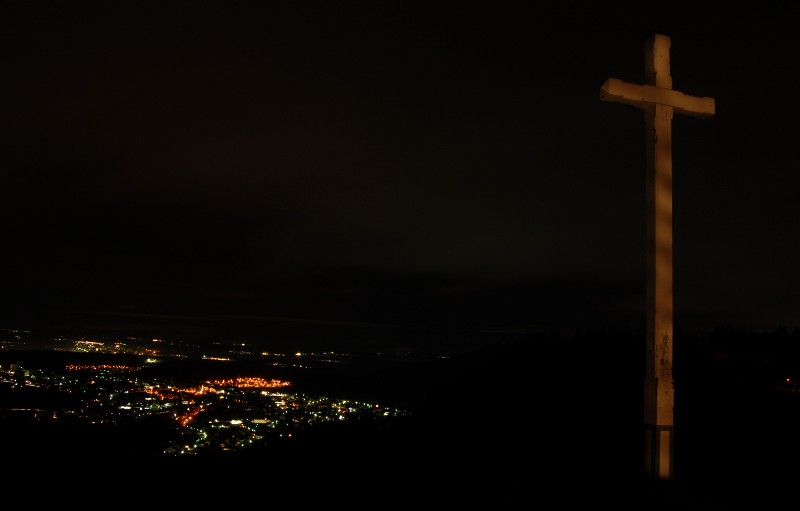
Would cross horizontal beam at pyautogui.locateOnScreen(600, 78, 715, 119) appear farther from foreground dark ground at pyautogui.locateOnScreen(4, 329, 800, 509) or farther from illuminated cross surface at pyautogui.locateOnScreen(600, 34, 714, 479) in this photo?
foreground dark ground at pyautogui.locateOnScreen(4, 329, 800, 509)

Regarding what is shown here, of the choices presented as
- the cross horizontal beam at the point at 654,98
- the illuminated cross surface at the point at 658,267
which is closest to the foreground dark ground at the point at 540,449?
the illuminated cross surface at the point at 658,267

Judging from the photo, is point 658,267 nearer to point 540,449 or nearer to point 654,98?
point 654,98

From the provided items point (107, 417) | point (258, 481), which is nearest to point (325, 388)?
point (107, 417)

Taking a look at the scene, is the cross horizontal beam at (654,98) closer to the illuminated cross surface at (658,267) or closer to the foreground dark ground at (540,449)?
the illuminated cross surface at (658,267)

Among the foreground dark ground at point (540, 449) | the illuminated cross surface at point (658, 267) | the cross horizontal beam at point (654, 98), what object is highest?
the cross horizontal beam at point (654, 98)

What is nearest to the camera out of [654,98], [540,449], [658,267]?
[658,267]

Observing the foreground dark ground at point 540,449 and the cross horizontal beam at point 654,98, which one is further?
the foreground dark ground at point 540,449

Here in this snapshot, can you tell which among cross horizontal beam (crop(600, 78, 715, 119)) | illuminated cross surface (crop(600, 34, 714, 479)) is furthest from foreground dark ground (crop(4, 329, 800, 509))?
cross horizontal beam (crop(600, 78, 715, 119))

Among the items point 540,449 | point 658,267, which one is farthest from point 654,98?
point 540,449
